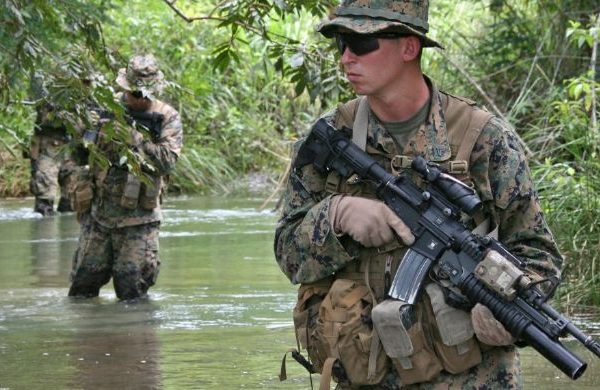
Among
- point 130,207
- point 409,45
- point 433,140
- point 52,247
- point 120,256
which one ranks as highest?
point 409,45

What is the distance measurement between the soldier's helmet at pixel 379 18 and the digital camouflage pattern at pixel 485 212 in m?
0.26

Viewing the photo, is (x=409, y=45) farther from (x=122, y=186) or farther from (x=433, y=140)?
(x=122, y=186)

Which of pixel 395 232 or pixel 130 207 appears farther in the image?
pixel 130 207

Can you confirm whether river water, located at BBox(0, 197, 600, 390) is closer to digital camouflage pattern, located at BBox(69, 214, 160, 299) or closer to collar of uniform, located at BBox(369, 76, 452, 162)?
digital camouflage pattern, located at BBox(69, 214, 160, 299)

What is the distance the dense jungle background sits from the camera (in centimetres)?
822

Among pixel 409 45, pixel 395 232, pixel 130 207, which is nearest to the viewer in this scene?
pixel 395 232

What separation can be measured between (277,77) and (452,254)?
20100 millimetres

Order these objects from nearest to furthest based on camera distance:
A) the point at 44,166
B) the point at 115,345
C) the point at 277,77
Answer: the point at 115,345, the point at 44,166, the point at 277,77

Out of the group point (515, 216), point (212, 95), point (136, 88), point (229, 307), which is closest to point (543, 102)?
point (229, 307)

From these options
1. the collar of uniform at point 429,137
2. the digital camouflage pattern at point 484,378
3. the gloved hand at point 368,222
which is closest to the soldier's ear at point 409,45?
the collar of uniform at point 429,137

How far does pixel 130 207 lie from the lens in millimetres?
10789

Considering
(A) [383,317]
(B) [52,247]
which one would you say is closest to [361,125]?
(A) [383,317]

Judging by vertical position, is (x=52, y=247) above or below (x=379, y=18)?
below

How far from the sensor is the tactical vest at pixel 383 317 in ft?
13.4
